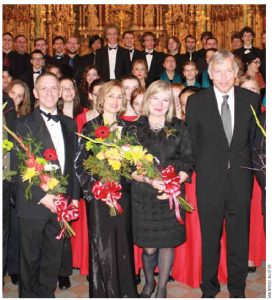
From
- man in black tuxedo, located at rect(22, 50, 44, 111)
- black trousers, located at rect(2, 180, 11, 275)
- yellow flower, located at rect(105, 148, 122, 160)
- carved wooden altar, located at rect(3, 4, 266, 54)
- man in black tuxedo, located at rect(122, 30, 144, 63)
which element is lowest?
black trousers, located at rect(2, 180, 11, 275)

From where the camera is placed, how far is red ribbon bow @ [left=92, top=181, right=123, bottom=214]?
3.43 meters

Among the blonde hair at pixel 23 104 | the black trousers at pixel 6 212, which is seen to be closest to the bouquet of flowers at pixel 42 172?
the black trousers at pixel 6 212

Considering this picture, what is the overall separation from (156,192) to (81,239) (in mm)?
1044

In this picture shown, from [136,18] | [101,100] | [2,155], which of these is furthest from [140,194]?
[136,18]

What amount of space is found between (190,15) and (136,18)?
1.02m

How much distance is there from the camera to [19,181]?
140 inches

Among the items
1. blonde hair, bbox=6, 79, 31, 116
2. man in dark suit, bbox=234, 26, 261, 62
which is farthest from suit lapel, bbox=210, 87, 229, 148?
man in dark suit, bbox=234, 26, 261, 62

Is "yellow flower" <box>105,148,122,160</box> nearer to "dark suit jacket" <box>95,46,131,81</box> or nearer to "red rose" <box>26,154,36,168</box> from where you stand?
"red rose" <box>26,154,36,168</box>

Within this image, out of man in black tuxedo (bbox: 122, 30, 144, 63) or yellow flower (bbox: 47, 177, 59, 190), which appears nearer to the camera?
yellow flower (bbox: 47, 177, 59, 190)

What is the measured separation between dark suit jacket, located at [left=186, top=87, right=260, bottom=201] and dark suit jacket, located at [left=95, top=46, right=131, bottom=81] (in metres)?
4.26

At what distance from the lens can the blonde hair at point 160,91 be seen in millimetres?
3574

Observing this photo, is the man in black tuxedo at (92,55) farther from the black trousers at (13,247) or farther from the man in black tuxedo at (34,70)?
the black trousers at (13,247)

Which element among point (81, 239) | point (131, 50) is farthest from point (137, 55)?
point (81, 239)

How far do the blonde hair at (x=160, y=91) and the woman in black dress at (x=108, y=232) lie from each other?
180 mm
